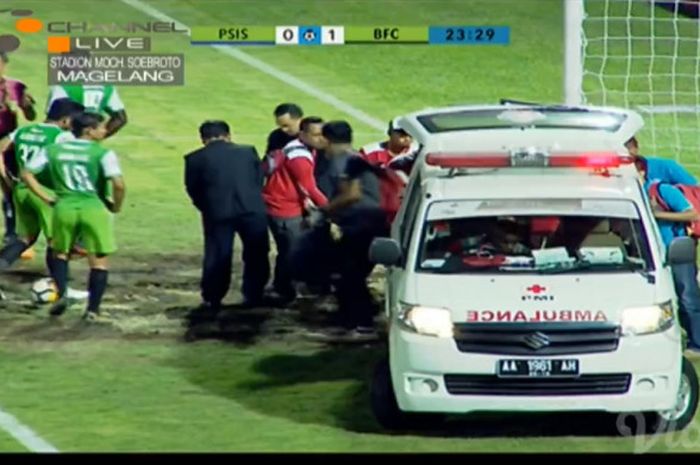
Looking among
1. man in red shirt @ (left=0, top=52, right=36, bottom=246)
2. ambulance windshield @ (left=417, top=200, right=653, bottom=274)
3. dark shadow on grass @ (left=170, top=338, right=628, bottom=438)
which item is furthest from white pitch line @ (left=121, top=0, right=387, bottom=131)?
ambulance windshield @ (left=417, top=200, right=653, bottom=274)

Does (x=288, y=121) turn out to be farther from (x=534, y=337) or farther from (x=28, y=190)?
(x=534, y=337)

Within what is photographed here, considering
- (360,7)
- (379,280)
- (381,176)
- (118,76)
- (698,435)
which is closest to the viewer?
(698,435)

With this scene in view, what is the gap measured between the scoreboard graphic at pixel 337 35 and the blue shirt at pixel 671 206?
57.6 feet

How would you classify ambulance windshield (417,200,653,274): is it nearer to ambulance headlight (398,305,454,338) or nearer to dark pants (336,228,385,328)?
ambulance headlight (398,305,454,338)

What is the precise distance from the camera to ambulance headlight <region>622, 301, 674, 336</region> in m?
15.7

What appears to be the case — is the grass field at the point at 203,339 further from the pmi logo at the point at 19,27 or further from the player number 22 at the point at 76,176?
the player number 22 at the point at 76,176

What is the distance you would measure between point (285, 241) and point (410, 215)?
4215 mm

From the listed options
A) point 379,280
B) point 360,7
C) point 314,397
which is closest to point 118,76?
point 360,7

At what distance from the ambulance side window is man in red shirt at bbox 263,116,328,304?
3.35 m

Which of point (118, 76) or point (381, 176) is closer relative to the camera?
point (381, 176)
